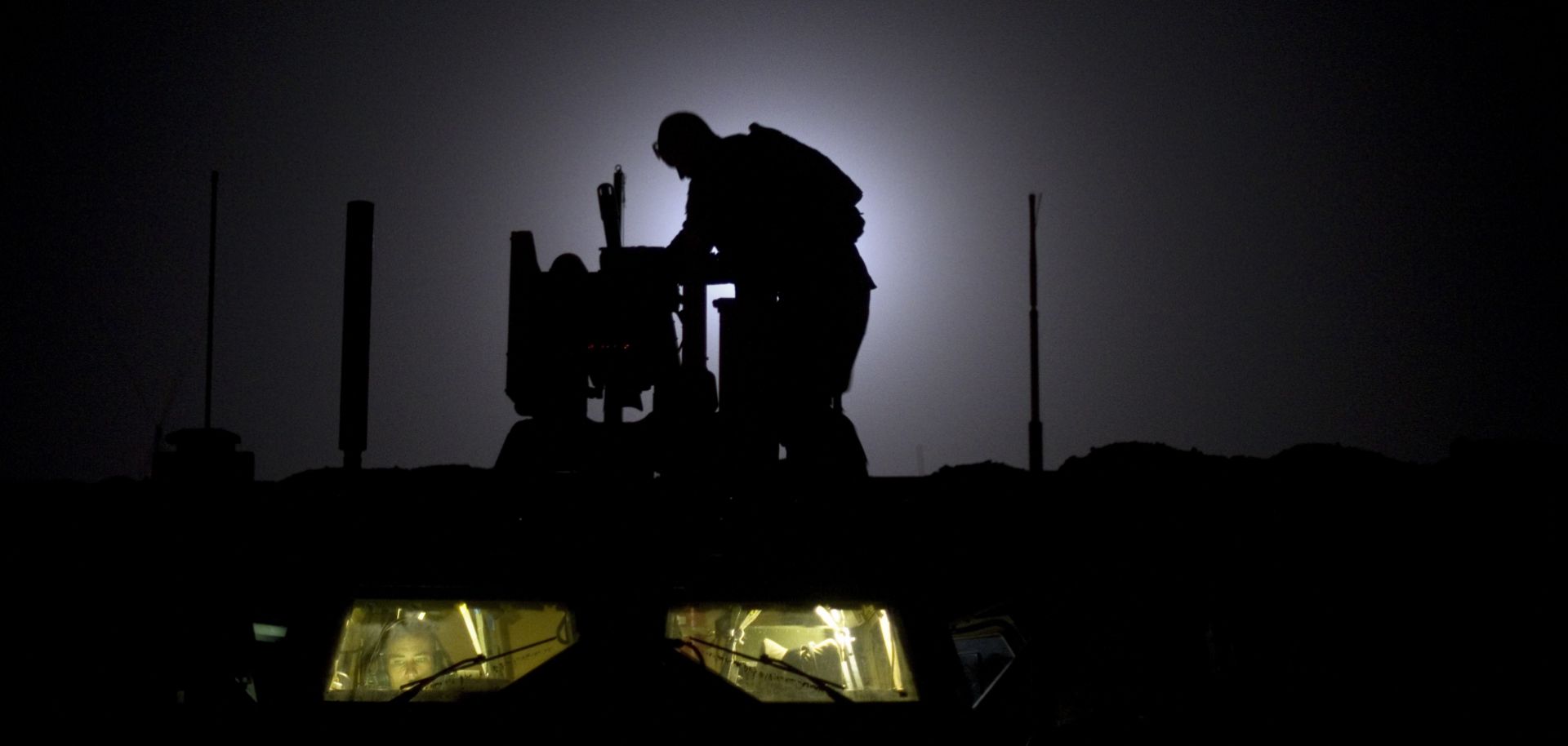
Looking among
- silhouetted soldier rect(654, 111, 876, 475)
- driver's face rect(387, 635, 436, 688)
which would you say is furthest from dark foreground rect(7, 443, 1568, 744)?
silhouetted soldier rect(654, 111, 876, 475)

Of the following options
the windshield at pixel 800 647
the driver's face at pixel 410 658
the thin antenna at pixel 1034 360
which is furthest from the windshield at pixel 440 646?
the thin antenna at pixel 1034 360

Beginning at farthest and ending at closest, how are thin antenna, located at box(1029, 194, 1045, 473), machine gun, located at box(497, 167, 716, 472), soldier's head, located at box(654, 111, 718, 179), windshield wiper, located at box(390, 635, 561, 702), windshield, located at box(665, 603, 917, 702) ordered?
thin antenna, located at box(1029, 194, 1045, 473), soldier's head, located at box(654, 111, 718, 179), machine gun, located at box(497, 167, 716, 472), windshield, located at box(665, 603, 917, 702), windshield wiper, located at box(390, 635, 561, 702)

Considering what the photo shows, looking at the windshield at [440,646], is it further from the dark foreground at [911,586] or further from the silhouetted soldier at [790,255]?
the silhouetted soldier at [790,255]

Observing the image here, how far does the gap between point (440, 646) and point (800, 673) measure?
3.61ft

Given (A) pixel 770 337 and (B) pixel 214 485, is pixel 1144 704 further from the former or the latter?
(B) pixel 214 485

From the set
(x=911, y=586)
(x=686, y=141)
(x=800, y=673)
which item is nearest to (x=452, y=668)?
(x=800, y=673)

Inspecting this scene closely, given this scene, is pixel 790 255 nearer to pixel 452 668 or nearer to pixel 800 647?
pixel 800 647

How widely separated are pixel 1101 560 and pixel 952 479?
105cm

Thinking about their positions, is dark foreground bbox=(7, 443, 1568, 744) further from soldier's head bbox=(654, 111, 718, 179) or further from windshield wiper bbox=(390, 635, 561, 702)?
soldier's head bbox=(654, 111, 718, 179)

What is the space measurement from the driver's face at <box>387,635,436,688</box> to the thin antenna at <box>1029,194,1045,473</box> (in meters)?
6.63

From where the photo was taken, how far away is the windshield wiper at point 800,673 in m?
2.77

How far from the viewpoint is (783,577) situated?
10.2 feet

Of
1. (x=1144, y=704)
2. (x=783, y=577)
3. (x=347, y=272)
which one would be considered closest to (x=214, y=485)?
(x=347, y=272)

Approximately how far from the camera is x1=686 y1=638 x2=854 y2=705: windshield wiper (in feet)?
9.09
